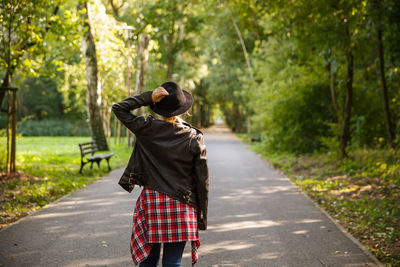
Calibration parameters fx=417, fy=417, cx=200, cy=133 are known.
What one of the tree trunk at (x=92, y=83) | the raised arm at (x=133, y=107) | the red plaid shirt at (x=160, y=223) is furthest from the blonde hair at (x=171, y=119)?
the tree trunk at (x=92, y=83)

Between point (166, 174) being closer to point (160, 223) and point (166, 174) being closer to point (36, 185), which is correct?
point (160, 223)

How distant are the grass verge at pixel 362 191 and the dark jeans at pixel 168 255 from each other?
9.62 ft

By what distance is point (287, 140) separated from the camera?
18266 millimetres

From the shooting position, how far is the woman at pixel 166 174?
118 inches

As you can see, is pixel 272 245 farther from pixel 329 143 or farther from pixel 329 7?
pixel 329 143

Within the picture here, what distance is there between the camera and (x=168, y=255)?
3010 millimetres

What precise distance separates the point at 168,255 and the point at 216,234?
10.1ft

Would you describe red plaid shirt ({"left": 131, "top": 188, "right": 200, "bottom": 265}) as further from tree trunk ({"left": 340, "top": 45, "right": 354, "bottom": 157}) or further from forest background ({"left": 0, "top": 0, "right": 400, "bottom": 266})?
tree trunk ({"left": 340, "top": 45, "right": 354, "bottom": 157})

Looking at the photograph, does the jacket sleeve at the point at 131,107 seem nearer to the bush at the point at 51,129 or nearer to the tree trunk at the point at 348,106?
the tree trunk at the point at 348,106

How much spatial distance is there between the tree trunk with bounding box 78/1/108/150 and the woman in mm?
15572

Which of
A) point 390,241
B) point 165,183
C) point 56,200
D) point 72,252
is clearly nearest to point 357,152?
point 390,241

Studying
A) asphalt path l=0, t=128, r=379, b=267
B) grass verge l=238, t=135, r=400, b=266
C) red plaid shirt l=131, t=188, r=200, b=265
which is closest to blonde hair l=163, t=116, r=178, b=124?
red plaid shirt l=131, t=188, r=200, b=265

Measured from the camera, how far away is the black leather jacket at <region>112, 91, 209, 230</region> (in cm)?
300

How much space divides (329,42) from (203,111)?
1927 inches
